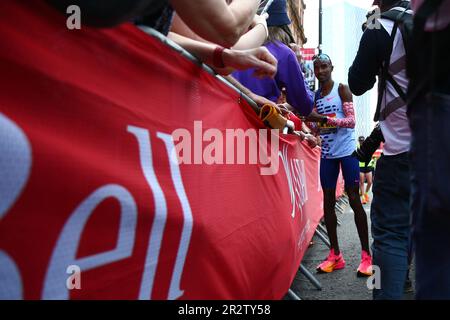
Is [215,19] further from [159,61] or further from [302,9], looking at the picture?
[302,9]

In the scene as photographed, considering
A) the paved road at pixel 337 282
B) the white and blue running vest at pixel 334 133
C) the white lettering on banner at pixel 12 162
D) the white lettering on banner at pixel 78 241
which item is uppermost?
the white and blue running vest at pixel 334 133

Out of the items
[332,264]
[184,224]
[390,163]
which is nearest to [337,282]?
[332,264]

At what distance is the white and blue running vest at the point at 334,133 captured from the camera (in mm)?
4289

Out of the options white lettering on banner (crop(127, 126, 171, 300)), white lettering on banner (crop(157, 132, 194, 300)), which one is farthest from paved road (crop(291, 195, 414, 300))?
white lettering on banner (crop(127, 126, 171, 300))

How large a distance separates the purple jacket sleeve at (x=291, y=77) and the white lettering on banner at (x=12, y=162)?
253 cm

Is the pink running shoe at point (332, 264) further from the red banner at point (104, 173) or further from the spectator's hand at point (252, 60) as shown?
the spectator's hand at point (252, 60)

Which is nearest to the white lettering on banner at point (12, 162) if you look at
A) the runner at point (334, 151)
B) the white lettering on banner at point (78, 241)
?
the white lettering on banner at point (78, 241)

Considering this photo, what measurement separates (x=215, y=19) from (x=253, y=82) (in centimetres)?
166

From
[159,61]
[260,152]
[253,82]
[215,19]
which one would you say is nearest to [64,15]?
[159,61]

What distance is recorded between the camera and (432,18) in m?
1.14

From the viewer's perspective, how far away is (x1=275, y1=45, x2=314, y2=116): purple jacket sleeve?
10.4 feet

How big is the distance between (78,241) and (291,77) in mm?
2504

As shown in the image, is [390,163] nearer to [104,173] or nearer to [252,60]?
[252,60]

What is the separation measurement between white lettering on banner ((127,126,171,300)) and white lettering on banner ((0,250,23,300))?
0.39 metres
